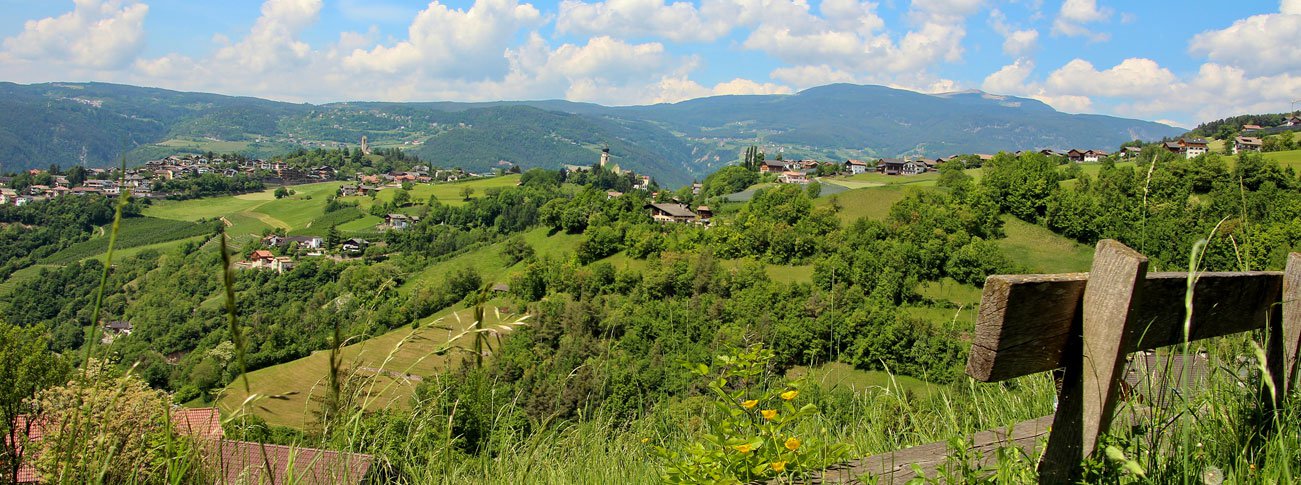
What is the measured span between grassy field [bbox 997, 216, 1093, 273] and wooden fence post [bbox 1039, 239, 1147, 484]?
38501mm

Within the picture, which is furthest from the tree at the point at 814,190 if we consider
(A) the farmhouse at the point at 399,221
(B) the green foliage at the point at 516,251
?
(A) the farmhouse at the point at 399,221

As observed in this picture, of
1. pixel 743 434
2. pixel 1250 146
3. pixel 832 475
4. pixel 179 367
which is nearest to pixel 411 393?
pixel 743 434

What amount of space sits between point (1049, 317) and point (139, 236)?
77.2 metres

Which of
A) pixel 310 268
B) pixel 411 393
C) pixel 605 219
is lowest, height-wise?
pixel 310 268

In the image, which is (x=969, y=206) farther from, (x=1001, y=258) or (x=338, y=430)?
(x=338, y=430)

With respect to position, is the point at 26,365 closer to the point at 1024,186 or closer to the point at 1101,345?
the point at 1101,345

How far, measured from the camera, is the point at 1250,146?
158 ft

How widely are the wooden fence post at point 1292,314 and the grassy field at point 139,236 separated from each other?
2848 inches

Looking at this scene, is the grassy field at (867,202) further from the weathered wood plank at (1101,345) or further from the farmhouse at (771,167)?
the weathered wood plank at (1101,345)

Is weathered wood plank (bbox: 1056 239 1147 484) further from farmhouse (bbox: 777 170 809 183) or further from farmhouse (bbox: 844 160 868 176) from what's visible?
farmhouse (bbox: 844 160 868 176)

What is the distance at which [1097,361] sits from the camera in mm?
1331

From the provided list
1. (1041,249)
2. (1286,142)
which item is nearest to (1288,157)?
(1286,142)

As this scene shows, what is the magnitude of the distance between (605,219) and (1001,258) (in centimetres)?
2728

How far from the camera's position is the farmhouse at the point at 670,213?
2210 inches
